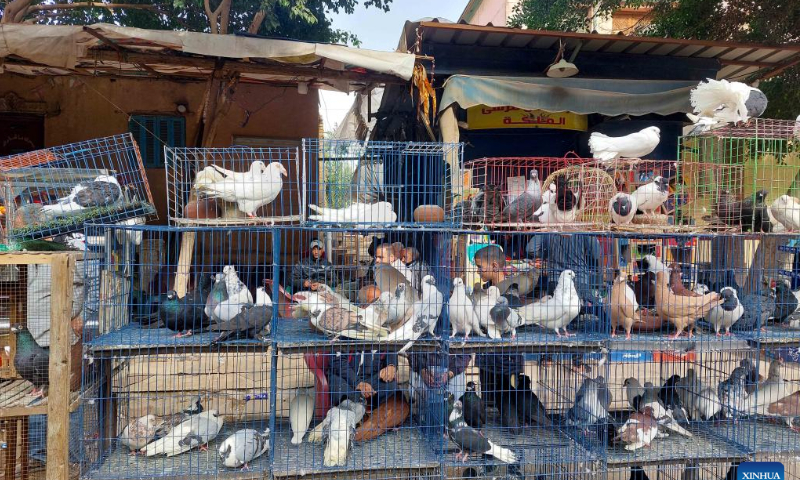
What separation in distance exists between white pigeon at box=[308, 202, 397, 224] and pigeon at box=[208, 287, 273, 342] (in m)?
0.70

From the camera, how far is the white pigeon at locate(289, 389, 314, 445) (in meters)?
4.02

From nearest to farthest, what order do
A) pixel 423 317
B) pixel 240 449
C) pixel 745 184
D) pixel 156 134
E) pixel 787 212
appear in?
pixel 240 449
pixel 423 317
pixel 787 212
pixel 745 184
pixel 156 134

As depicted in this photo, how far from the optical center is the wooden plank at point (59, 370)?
3.49 m

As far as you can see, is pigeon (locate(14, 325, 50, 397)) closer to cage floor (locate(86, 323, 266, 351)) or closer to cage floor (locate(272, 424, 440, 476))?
cage floor (locate(86, 323, 266, 351))

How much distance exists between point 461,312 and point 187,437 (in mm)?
2037

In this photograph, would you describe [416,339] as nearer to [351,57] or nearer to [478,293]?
[478,293]

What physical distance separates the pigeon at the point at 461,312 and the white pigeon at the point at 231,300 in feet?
4.61

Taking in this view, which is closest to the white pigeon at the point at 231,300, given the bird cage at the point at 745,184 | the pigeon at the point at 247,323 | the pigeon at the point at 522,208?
the pigeon at the point at 247,323

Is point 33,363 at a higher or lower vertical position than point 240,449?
higher

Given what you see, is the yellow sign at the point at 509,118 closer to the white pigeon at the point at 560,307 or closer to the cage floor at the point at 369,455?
the white pigeon at the point at 560,307

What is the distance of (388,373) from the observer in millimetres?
4488

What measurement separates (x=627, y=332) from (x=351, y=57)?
3.25 metres

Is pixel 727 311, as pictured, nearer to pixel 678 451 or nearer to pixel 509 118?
pixel 678 451

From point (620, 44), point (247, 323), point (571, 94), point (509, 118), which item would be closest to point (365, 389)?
point (247, 323)
